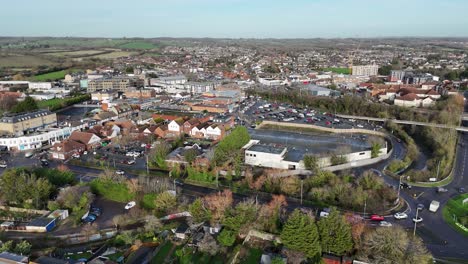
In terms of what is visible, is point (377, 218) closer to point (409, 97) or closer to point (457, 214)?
point (457, 214)

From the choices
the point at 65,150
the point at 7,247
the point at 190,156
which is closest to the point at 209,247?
the point at 7,247

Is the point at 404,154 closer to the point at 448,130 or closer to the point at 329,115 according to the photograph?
the point at 448,130

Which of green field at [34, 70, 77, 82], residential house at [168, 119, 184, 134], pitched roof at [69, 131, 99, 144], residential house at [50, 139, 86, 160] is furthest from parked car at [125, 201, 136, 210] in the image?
green field at [34, 70, 77, 82]

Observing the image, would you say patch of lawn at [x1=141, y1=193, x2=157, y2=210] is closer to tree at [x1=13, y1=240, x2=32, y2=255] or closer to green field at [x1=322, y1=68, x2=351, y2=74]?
tree at [x1=13, y1=240, x2=32, y2=255]

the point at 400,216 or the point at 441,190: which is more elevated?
the point at 400,216

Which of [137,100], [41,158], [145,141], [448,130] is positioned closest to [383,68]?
[448,130]

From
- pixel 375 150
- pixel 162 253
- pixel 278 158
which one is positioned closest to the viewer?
pixel 162 253
